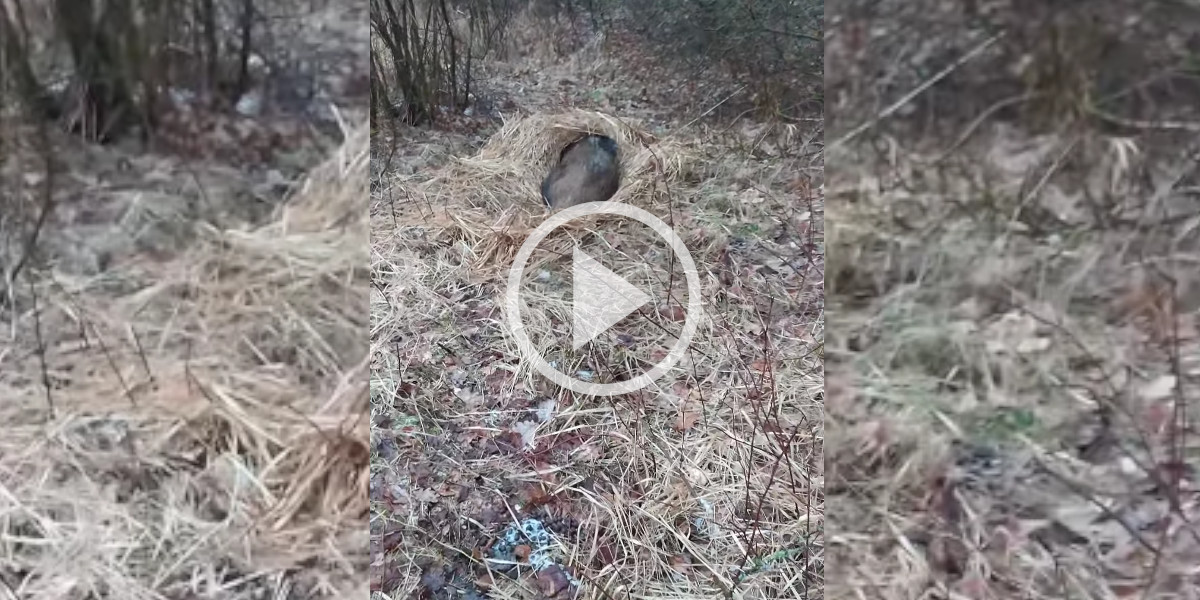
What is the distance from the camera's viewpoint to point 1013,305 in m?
1.16

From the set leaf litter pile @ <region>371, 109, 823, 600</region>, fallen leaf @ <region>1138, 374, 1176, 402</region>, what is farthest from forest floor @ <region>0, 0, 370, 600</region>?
fallen leaf @ <region>1138, 374, 1176, 402</region>

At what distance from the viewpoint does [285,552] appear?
1.01 m

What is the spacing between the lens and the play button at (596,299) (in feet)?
4.20

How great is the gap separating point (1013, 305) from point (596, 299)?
2.08ft

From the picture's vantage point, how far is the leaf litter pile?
1.13 metres

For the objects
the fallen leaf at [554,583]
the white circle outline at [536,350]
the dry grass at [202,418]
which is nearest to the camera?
the dry grass at [202,418]

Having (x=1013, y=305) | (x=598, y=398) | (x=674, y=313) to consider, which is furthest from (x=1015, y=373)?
(x=598, y=398)

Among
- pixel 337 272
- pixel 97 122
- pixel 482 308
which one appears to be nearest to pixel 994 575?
pixel 482 308

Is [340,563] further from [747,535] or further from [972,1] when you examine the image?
[972,1]

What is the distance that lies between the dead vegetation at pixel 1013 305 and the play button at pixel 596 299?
329mm

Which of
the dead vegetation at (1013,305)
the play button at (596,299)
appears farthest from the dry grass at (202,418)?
the dead vegetation at (1013,305)

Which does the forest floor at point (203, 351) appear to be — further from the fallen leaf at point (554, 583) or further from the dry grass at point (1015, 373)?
the dry grass at point (1015, 373)

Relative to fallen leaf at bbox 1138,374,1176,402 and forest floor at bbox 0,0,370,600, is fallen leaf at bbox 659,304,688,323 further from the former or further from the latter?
fallen leaf at bbox 1138,374,1176,402

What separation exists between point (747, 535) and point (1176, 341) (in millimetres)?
655
